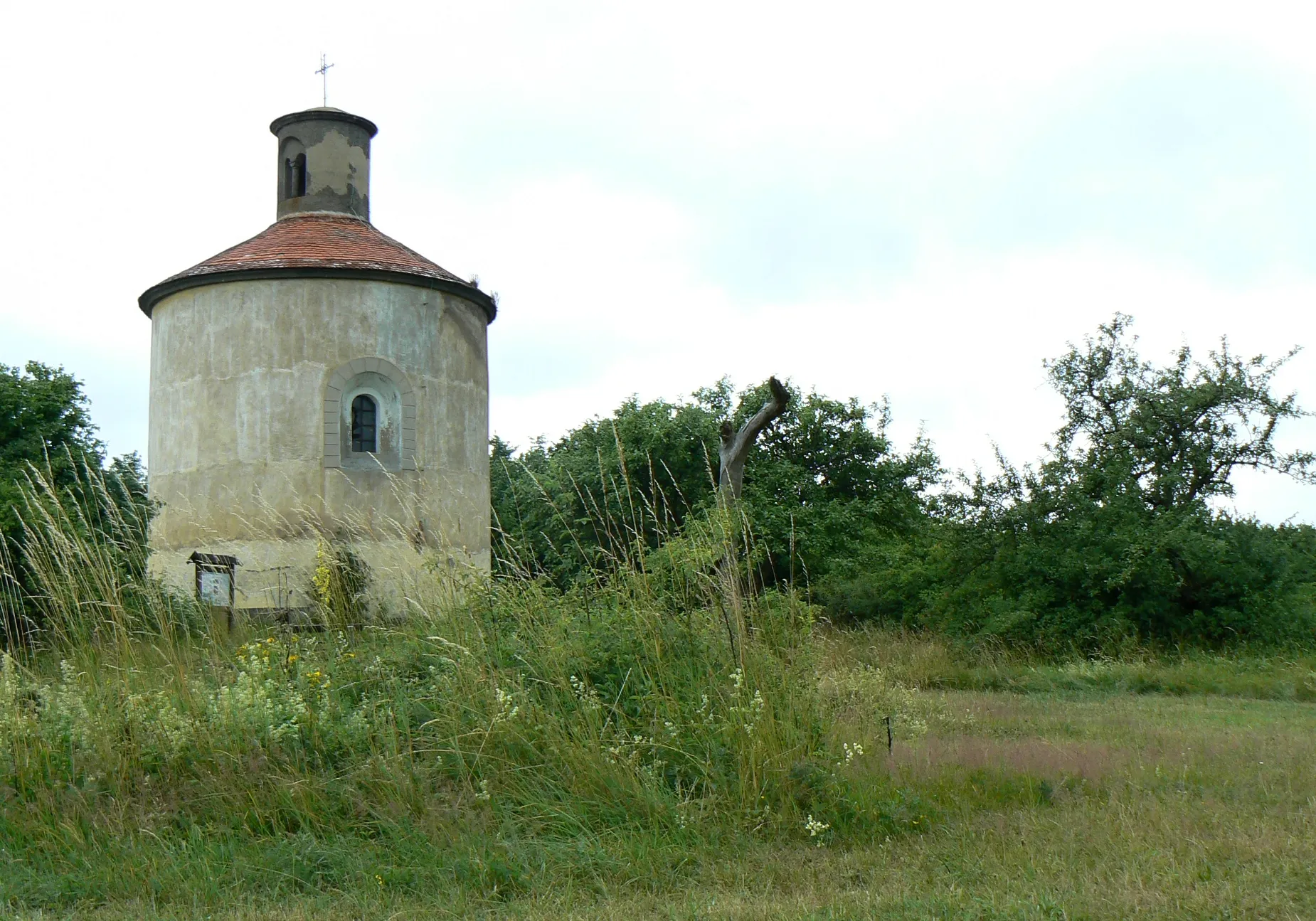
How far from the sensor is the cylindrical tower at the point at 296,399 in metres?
16.5

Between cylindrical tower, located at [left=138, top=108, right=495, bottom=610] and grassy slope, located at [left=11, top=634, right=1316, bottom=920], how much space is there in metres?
11.2

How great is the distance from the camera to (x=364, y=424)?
56.7 ft

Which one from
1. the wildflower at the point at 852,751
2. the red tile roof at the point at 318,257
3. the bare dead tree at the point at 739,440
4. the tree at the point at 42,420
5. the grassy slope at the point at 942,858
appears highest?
the red tile roof at the point at 318,257

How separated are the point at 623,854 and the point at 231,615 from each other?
3.49 m

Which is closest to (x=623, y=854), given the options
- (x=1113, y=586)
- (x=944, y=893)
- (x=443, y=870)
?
(x=443, y=870)

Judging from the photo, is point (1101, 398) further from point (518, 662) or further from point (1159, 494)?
point (518, 662)

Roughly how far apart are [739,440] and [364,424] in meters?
10.5

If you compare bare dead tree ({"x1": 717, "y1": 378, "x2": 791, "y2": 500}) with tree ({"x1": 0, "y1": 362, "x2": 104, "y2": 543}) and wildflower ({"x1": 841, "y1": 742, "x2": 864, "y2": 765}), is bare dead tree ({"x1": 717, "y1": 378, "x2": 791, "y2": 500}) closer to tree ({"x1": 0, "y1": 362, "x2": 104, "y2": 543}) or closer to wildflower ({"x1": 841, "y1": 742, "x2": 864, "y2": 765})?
wildflower ({"x1": 841, "y1": 742, "x2": 864, "y2": 765})

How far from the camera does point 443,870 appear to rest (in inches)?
182

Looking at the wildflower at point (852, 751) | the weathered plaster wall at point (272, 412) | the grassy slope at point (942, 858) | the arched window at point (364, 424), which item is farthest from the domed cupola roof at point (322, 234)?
the wildflower at point (852, 751)

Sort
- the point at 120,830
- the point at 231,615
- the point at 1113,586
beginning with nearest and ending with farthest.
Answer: the point at 120,830
the point at 231,615
the point at 1113,586

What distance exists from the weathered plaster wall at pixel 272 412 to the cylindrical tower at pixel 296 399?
0.02 metres

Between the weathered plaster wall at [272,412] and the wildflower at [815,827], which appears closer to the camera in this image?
the wildflower at [815,827]

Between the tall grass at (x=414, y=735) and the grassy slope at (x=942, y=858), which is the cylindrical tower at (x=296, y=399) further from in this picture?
the grassy slope at (x=942, y=858)
